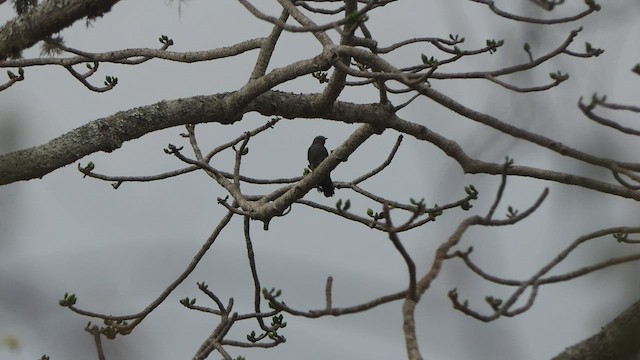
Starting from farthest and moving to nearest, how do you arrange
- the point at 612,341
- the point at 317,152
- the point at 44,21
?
the point at 317,152 < the point at 44,21 < the point at 612,341

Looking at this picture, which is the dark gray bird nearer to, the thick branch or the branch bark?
the thick branch

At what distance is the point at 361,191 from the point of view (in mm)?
5211

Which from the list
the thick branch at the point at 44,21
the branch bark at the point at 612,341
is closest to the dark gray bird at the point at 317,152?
the thick branch at the point at 44,21

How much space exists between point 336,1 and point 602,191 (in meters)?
2.23

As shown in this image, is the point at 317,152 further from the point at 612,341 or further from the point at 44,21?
the point at 612,341

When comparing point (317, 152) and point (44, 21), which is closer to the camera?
point (44, 21)

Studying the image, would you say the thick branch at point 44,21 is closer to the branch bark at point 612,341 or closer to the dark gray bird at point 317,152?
the branch bark at point 612,341

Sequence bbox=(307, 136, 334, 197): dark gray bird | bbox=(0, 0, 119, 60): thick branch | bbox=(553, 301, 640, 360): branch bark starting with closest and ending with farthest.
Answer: bbox=(553, 301, 640, 360): branch bark → bbox=(0, 0, 119, 60): thick branch → bbox=(307, 136, 334, 197): dark gray bird

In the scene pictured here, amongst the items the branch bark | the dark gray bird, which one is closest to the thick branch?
the branch bark

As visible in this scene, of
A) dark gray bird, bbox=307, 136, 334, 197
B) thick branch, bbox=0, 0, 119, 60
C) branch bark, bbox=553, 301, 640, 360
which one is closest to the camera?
branch bark, bbox=553, 301, 640, 360

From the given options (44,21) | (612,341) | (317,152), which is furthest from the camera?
(317,152)

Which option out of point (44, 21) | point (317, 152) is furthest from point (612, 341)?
point (317, 152)

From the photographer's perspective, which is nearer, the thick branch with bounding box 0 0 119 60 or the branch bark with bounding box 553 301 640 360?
the branch bark with bounding box 553 301 640 360

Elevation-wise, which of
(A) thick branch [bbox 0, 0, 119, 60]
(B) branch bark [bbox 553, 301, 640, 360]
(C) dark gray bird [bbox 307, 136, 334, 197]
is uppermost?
(C) dark gray bird [bbox 307, 136, 334, 197]
